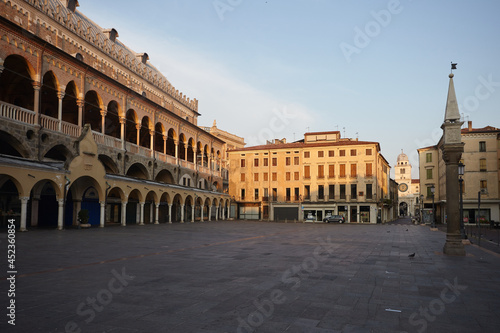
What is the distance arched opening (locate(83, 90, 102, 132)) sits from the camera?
34.3 m

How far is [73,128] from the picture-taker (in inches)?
1173

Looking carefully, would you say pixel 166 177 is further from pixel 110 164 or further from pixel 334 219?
pixel 334 219

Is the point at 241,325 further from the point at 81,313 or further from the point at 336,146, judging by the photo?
the point at 336,146

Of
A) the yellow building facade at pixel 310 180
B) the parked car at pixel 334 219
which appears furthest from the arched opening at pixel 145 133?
the parked car at pixel 334 219

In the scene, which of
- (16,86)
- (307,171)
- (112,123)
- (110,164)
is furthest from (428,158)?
(16,86)

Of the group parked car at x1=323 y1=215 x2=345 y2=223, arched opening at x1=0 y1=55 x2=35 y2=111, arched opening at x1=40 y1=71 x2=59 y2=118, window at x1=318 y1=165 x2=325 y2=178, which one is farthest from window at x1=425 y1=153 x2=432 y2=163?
arched opening at x1=0 y1=55 x2=35 y2=111

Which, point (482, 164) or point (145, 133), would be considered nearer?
point (145, 133)

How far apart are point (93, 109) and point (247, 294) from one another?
3469cm

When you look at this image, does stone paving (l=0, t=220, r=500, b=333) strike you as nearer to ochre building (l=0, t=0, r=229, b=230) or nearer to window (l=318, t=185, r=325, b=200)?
ochre building (l=0, t=0, r=229, b=230)

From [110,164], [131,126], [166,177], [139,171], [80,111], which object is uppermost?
[131,126]

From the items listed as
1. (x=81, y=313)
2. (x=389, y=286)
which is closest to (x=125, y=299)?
(x=81, y=313)

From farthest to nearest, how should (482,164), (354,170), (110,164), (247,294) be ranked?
1. (354,170)
2. (482,164)
3. (110,164)
4. (247,294)

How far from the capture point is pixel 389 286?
895cm

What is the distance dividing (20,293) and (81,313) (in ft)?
7.10
